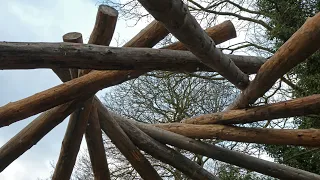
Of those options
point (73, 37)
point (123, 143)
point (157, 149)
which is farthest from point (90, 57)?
point (157, 149)

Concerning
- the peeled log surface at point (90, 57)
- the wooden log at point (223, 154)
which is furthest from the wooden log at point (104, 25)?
the wooden log at point (223, 154)

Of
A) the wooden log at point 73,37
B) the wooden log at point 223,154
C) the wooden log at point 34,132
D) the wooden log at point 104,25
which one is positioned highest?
the wooden log at point 104,25

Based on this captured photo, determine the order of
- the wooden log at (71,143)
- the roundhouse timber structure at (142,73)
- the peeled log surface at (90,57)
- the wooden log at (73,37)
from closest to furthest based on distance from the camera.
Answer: the peeled log surface at (90,57)
the roundhouse timber structure at (142,73)
the wooden log at (73,37)
the wooden log at (71,143)

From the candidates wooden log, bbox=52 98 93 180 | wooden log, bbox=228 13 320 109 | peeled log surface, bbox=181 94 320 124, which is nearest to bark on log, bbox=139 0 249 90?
wooden log, bbox=228 13 320 109

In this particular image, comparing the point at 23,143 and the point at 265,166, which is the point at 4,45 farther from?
the point at 265,166

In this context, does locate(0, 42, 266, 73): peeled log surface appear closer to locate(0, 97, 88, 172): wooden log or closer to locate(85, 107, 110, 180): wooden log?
locate(0, 97, 88, 172): wooden log

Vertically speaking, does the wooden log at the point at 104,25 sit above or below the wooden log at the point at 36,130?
above

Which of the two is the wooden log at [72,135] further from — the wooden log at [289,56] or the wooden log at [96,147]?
the wooden log at [289,56]

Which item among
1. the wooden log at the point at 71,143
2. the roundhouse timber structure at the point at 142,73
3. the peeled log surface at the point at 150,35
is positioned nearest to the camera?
the roundhouse timber structure at the point at 142,73

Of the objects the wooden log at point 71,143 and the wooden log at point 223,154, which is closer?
Result: the wooden log at point 71,143

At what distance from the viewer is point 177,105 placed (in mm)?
10695

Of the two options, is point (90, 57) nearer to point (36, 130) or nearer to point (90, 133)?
point (36, 130)

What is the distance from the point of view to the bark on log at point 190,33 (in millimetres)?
2221

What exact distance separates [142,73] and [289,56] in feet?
3.55
